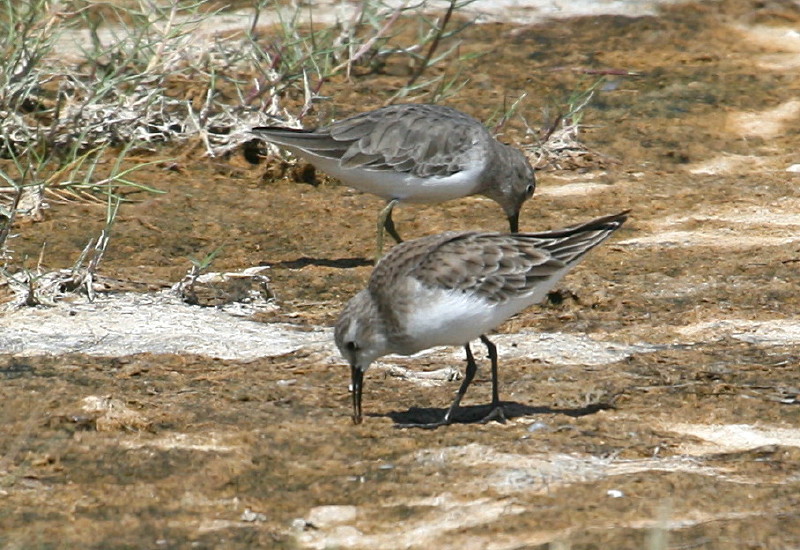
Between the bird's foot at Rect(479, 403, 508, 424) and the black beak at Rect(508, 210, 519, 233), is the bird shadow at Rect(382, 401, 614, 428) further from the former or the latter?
the black beak at Rect(508, 210, 519, 233)

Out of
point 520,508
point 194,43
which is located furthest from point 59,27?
point 520,508

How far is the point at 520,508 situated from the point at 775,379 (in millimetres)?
1767

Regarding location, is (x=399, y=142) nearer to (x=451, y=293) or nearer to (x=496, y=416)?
(x=451, y=293)

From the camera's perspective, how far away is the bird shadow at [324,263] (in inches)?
294

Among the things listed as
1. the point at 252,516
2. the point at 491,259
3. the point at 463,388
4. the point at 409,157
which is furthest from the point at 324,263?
the point at 252,516

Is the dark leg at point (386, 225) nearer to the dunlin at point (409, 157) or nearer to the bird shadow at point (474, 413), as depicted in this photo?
the dunlin at point (409, 157)

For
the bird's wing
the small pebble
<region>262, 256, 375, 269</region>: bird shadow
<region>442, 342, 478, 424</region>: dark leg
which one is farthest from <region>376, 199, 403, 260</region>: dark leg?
the small pebble

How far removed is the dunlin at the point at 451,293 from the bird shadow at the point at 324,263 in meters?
1.82

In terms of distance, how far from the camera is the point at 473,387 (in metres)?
5.95

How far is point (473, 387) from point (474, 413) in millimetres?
401

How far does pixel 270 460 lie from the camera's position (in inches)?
197

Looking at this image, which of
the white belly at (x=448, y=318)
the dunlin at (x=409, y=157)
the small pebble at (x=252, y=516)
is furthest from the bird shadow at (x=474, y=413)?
the dunlin at (x=409, y=157)

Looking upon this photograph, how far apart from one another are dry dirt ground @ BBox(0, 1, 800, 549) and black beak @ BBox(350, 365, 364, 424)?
0.14 feet

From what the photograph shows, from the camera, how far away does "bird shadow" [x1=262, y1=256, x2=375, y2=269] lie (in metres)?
7.46
